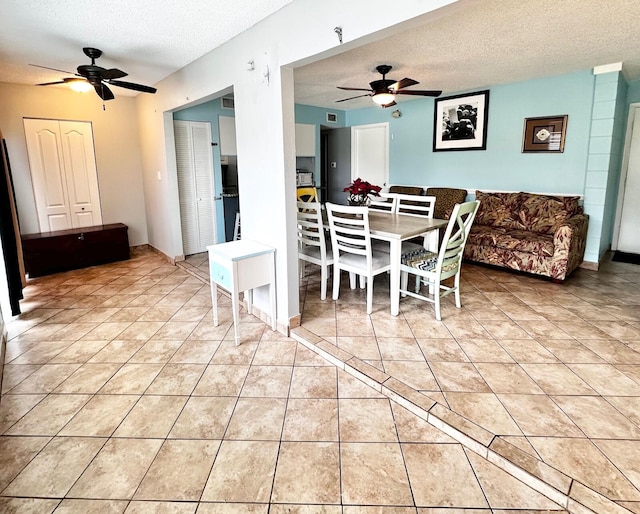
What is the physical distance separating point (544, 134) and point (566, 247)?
170 centimetres

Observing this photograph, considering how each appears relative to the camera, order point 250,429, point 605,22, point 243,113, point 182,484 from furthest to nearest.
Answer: point 243,113 → point 605,22 → point 250,429 → point 182,484

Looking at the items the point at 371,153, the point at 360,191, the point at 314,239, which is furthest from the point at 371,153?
the point at 314,239

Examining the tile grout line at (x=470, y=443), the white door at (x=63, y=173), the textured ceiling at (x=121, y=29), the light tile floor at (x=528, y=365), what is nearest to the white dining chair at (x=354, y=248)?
the light tile floor at (x=528, y=365)

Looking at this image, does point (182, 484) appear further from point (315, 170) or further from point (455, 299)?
point (315, 170)

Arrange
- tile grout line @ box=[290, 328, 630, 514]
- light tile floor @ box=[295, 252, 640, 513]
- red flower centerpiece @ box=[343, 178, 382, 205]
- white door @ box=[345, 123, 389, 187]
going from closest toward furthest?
1. tile grout line @ box=[290, 328, 630, 514]
2. light tile floor @ box=[295, 252, 640, 513]
3. red flower centerpiece @ box=[343, 178, 382, 205]
4. white door @ box=[345, 123, 389, 187]

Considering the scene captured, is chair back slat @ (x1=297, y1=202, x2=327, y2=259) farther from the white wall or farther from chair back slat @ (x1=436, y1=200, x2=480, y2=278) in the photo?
chair back slat @ (x1=436, y1=200, x2=480, y2=278)

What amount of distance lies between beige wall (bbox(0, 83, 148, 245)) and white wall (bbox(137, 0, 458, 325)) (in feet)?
6.87

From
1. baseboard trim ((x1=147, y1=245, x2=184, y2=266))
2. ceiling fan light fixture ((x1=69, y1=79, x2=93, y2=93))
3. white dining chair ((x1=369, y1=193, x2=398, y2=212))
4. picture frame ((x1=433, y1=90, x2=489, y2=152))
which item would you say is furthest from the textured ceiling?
picture frame ((x1=433, y1=90, x2=489, y2=152))

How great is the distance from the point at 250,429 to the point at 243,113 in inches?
96.7

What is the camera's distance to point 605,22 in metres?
2.87

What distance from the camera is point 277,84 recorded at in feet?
8.72

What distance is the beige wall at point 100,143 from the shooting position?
4633 mm

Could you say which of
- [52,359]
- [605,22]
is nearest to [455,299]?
[605,22]

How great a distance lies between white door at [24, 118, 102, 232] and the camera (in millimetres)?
4820
